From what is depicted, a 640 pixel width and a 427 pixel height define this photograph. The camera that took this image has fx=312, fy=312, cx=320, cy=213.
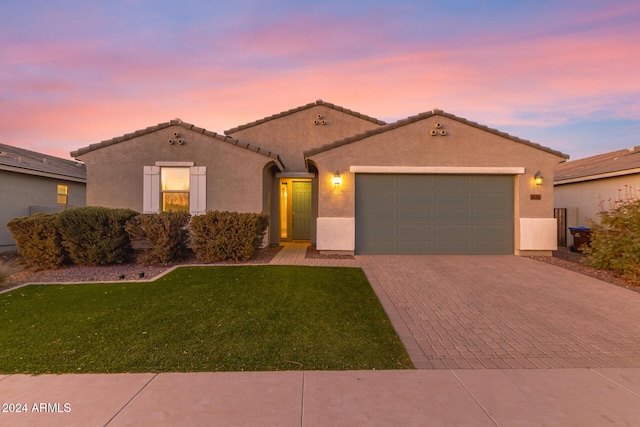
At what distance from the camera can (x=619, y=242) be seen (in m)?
7.93

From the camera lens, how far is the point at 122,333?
4250 millimetres

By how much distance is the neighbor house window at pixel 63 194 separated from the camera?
45.4 ft

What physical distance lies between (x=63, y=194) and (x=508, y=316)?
1731 cm

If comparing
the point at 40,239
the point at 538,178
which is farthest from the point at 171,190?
the point at 538,178

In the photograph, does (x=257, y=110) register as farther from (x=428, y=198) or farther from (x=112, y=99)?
(x=428, y=198)

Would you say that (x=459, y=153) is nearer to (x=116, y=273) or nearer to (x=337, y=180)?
(x=337, y=180)

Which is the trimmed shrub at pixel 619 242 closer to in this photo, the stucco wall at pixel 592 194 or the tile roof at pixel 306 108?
the stucco wall at pixel 592 194

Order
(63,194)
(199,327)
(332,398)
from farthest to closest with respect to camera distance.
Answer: (63,194)
(199,327)
(332,398)

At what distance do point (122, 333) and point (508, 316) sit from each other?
228 inches

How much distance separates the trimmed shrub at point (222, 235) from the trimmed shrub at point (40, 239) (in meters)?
3.44

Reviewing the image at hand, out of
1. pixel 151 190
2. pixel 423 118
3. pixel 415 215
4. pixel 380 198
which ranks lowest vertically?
pixel 415 215

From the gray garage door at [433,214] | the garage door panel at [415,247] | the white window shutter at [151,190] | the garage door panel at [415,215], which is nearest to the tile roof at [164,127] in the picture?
the white window shutter at [151,190]

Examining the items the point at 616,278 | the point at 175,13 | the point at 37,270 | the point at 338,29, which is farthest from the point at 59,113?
the point at 616,278

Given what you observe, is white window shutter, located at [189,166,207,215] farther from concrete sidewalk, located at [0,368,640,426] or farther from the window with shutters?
concrete sidewalk, located at [0,368,640,426]
